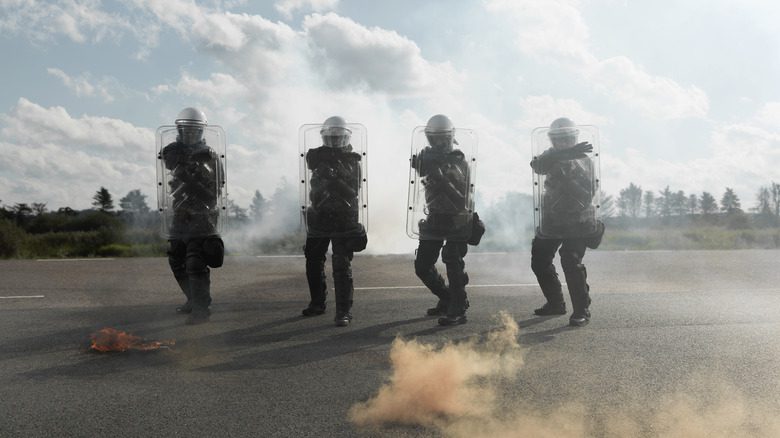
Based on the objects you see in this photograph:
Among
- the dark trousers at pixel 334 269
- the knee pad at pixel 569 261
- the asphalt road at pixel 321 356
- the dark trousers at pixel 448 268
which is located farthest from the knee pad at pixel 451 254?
the knee pad at pixel 569 261

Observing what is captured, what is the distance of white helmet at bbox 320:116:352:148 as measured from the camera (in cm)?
802

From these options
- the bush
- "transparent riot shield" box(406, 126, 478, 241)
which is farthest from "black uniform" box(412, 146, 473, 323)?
the bush

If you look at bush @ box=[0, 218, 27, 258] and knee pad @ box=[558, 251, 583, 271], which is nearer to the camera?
knee pad @ box=[558, 251, 583, 271]

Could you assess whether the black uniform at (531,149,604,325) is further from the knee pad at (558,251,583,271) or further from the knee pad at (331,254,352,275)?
the knee pad at (331,254,352,275)

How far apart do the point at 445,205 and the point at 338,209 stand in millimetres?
1289

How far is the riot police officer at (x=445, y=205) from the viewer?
7.96 metres

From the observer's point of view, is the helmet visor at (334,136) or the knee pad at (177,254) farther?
the knee pad at (177,254)

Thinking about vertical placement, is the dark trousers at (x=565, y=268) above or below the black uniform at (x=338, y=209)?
below

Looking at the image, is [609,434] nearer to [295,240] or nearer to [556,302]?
[556,302]

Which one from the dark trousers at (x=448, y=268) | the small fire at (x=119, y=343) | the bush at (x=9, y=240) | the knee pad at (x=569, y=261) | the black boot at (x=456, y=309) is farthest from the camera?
the bush at (x=9, y=240)

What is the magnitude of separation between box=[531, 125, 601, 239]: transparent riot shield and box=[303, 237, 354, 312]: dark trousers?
2.53 meters

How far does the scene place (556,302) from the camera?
859cm

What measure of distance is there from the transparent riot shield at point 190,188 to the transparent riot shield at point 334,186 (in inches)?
41.9

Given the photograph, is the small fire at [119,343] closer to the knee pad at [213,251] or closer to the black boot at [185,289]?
the knee pad at [213,251]
